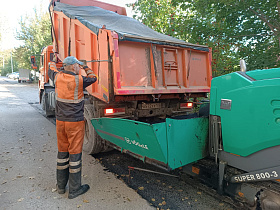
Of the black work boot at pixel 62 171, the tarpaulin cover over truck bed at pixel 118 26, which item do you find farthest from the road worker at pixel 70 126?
the tarpaulin cover over truck bed at pixel 118 26

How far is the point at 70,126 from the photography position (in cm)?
300

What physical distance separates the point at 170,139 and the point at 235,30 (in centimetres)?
473

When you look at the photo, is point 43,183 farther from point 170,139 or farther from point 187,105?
point 187,105

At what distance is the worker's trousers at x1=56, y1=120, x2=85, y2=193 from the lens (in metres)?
3.02

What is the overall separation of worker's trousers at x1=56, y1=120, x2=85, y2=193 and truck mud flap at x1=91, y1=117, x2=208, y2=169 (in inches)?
25.2

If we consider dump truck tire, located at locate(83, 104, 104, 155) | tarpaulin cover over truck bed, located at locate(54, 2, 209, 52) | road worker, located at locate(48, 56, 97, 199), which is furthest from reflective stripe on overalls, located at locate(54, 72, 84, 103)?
dump truck tire, located at locate(83, 104, 104, 155)

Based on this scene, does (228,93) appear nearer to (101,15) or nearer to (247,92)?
(247,92)

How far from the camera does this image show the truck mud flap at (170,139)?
239 cm

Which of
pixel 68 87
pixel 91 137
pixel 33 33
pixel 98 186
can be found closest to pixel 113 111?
pixel 91 137

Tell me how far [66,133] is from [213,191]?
2.33 m

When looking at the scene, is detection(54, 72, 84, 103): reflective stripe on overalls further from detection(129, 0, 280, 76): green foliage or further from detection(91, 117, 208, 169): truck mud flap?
detection(129, 0, 280, 76): green foliage

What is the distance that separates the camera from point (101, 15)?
200 inches

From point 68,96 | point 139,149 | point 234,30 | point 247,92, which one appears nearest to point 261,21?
point 234,30

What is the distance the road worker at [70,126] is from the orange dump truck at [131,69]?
66 centimetres
